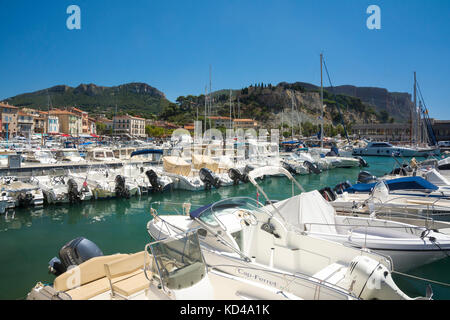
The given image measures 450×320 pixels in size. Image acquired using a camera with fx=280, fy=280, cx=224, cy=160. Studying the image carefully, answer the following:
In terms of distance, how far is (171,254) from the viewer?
4203 mm

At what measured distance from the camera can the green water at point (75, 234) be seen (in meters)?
7.56

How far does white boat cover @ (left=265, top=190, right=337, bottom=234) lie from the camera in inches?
316

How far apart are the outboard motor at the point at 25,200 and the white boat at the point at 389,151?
54.1 meters

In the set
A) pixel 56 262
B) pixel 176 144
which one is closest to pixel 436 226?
pixel 56 262

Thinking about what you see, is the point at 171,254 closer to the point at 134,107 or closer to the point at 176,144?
the point at 176,144

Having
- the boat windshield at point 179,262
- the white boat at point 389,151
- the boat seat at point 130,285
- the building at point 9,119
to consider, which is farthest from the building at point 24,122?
the boat windshield at point 179,262

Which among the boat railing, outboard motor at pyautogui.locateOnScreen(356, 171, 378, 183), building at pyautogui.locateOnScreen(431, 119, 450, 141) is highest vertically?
building at pyautogui.locateOnScreen(431, 119, 450, 141)

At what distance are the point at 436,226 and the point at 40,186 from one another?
64.4ft

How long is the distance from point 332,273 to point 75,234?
1046cm

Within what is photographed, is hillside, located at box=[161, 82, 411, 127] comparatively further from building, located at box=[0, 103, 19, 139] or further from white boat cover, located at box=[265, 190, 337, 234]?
white boat cover, located at box=[265, 190, 337, 234]

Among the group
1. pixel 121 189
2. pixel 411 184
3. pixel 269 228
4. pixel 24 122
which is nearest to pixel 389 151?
pixel 411 184

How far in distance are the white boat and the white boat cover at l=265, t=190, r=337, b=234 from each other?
4974 centimetres

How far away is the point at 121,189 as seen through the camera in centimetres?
1775

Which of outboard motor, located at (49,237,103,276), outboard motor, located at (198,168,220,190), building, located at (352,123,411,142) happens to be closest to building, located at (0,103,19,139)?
outboard motor, located at (198,168,220,190)
